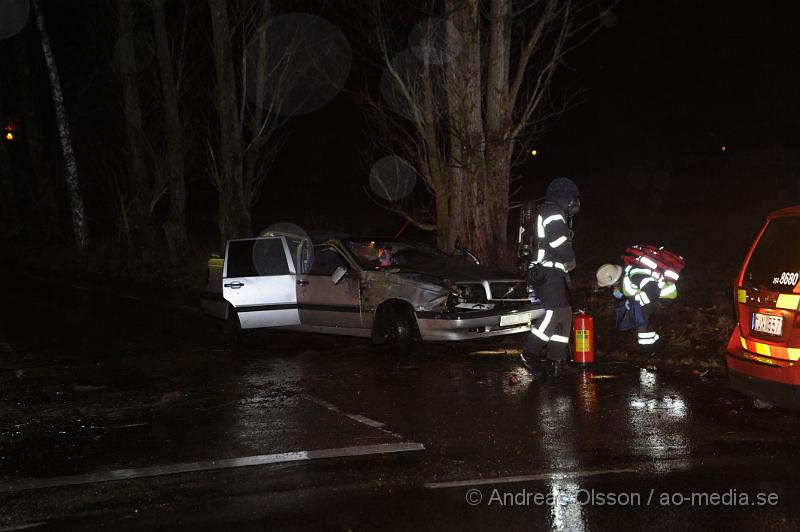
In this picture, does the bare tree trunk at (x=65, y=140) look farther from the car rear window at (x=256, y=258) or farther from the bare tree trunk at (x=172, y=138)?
the car rear window at (x=256, y=258)

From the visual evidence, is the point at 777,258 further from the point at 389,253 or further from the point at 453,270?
the point at 389,253

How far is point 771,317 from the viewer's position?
21.3 ft

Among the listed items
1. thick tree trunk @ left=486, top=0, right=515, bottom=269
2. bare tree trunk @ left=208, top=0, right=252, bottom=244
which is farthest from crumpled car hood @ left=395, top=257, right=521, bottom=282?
bare tree trunk @ left=208, top=0, right=252, bottom=244

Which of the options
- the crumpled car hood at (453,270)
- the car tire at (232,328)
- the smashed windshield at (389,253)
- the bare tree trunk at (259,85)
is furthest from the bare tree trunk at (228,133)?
the crumpled car hood at (453,270)

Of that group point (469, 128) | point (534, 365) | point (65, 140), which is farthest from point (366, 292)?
point (65, 140)

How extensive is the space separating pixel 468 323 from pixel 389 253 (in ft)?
6.27

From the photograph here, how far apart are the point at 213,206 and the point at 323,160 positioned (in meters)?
9.09

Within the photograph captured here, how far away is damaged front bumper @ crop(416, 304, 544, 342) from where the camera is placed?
1066cm

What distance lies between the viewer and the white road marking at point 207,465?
6.26 meters

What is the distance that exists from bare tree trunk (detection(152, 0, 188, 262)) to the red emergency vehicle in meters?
19.8

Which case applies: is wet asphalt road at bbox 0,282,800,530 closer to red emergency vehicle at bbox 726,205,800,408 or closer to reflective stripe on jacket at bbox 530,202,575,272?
red emergency vehicle at bbox 726,205,800,408

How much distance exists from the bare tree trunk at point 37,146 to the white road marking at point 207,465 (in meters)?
32.7

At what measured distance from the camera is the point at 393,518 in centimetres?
515

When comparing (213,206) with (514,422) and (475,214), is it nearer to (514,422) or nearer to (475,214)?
(475,214)
